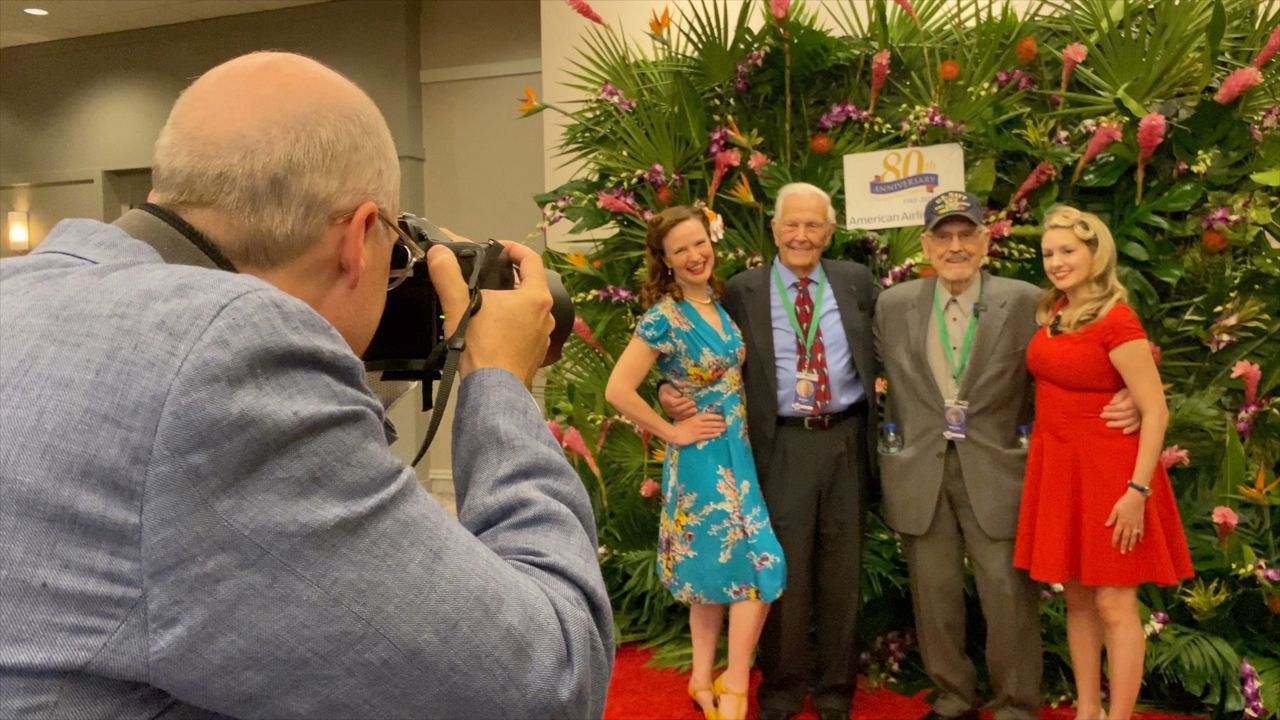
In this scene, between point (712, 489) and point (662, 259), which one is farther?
point (662, 259)

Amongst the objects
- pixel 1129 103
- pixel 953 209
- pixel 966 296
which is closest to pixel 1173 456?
pixel 966 296

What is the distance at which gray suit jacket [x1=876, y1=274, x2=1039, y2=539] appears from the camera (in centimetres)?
299

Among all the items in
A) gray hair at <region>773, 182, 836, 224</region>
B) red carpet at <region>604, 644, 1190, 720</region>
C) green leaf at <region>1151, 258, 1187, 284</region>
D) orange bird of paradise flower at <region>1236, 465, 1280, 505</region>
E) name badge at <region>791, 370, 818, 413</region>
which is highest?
gray hair at <region>773, 182, 836, 224</region>

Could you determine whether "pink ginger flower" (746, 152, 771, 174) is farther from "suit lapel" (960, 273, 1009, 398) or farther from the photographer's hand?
the photographer's hand

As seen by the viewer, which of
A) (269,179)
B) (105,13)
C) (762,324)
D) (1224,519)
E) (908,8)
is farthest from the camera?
(105,13)

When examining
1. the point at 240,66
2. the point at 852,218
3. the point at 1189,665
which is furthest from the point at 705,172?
the point at 240,66

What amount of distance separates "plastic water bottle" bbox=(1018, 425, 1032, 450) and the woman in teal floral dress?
2.68 feet

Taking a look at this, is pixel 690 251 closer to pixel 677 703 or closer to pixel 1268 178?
pixel 677 703

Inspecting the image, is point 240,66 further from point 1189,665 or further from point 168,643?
point 1189,665

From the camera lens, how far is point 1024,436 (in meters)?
3.12

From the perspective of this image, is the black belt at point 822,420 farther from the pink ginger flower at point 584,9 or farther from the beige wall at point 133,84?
the beige wall at point 133,84

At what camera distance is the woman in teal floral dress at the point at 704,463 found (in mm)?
3094

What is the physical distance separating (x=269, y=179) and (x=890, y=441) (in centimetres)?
267

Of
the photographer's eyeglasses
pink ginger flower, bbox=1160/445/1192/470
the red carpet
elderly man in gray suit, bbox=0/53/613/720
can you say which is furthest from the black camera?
pink ginger flower, bbox=1160/445/1192/470
